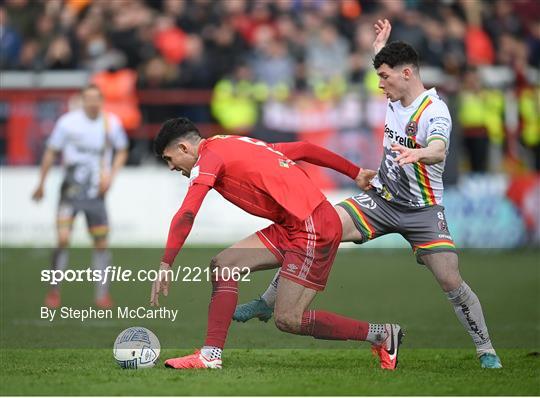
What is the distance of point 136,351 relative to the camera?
30.2ft

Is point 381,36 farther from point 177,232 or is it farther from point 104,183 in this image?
point 104,183

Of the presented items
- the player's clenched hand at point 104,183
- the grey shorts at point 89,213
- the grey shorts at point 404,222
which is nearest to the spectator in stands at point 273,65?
the player's clenched hand at point 104,183

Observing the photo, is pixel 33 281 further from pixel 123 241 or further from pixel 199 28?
pixel 199 28

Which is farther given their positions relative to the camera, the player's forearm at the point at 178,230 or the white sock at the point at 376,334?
the white sock at the point at 376,334

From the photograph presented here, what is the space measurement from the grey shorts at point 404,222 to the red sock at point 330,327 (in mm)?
825

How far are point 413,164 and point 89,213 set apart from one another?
6.00 m

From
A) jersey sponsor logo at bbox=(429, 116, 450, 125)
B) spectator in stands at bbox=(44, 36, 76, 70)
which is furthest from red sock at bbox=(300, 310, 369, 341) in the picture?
spectator in stands at bbox=(44, 36, 76, 70)

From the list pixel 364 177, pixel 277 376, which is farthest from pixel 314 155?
pixel 277 376

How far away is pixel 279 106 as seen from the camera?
2162 centimetres

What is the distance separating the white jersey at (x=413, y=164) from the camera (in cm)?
937

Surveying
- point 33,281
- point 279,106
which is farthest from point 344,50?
point 33,281

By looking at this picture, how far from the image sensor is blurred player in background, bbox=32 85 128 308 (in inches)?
571

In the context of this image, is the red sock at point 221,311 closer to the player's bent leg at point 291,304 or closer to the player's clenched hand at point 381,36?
the player's bent leg at point 291,304

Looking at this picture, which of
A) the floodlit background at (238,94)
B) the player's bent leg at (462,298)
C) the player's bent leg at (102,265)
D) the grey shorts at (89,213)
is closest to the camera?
the player's bent leg at (462,298)
